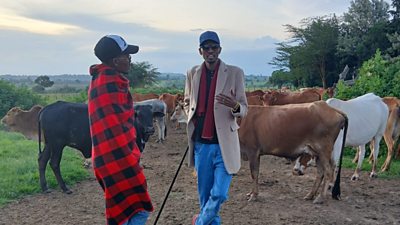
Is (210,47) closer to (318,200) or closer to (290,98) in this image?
(318,200)

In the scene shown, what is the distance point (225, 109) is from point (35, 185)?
4.66 meters

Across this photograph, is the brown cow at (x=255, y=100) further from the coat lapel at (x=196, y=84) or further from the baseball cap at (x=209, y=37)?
the baseball cap at (x=209, y=37)

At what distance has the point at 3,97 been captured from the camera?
812 inches

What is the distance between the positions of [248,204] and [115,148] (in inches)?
165

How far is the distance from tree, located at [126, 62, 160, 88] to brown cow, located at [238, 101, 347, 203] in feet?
128

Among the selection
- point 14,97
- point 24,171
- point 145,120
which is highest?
point 145,120

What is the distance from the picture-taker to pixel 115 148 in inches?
137

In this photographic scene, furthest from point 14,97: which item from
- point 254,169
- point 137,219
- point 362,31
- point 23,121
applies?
point 362,31

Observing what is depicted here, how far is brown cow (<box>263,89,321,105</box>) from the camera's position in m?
15.6

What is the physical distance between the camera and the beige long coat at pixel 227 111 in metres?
4.59

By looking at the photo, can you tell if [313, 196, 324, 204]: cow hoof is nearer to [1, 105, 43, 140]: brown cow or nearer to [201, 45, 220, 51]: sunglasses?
[201, 45, 220, 51]: sunglasses

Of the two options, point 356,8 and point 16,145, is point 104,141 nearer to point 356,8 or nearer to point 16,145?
point 16,145

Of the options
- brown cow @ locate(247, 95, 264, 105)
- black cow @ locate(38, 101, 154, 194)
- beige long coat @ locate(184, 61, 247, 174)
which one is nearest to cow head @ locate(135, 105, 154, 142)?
black cow @ locate(38, 101, 154, 194)

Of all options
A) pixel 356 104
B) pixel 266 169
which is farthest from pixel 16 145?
pixel 356 104
